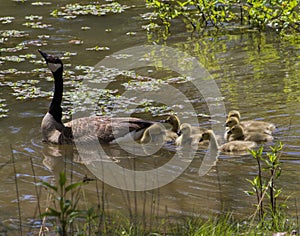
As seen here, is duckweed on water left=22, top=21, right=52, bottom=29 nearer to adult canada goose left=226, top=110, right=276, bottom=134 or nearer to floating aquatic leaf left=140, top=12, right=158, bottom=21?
floating aquatic leaf left=140, top=12, right=158, bottom=21

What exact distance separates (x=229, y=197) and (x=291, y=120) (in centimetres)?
250

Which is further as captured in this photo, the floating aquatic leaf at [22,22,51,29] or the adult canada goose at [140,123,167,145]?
the floating aquatic leaf at [22,22,51,29]

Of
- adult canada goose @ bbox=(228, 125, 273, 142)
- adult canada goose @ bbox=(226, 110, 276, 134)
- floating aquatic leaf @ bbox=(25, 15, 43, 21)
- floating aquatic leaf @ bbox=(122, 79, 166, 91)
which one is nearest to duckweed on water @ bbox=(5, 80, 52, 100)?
floating aquatic leaf @ bbox=(122, 79, 166, 91)

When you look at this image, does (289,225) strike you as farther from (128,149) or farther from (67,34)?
(67,34)

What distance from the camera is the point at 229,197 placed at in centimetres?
640

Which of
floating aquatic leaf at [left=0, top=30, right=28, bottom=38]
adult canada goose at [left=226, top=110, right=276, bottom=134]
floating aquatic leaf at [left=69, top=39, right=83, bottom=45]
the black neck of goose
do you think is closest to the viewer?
adult canada goose at [left=226, top=110, right=276, bottom=134]

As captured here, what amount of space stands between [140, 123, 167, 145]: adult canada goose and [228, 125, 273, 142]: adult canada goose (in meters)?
0.85

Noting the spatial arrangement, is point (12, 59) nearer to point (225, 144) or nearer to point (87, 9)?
point (87, 9)

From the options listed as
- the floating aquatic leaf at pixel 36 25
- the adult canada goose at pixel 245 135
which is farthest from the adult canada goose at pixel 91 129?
the floating aquatic leaf at pixel 36 25

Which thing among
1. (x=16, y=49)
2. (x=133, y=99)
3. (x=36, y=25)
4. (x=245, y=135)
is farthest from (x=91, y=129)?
(x=36, y=25)

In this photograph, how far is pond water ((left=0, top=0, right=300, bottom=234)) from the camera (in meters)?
6.45

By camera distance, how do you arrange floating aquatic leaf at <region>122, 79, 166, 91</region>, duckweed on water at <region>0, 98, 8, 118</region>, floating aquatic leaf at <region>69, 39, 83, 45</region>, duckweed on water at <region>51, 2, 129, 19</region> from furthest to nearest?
1. duckweed on water at <region>51, 2, 129, 19</region>
2. floating aquatic leaf at <region>69, 39, 83, 45</region>
3. floating aquatic leaf at <region>122, 79, 166, 91</region>
4. duckweed on water at <region>0, 98, 8, 118</region>

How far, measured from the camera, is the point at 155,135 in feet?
27.3

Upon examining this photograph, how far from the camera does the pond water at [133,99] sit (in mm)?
6449
